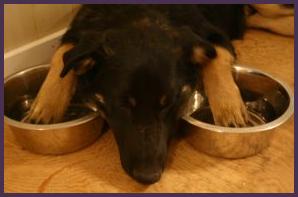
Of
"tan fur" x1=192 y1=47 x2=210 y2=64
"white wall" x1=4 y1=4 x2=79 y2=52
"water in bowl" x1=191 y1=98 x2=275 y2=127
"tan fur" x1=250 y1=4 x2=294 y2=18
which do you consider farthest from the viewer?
"tan fur" x1=250 y1=4 x2=294 y2=18

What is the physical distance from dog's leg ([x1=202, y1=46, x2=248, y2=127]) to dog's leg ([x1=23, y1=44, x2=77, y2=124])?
1.53 feet

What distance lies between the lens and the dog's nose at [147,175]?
127 cm

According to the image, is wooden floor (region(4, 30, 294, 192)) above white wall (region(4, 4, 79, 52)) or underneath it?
underneath

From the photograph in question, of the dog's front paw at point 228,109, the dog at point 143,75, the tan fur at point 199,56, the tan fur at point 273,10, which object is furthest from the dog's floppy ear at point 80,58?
the tan fur at point 273,10

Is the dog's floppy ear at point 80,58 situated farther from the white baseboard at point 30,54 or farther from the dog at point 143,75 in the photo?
the white baseboard at point 30,54

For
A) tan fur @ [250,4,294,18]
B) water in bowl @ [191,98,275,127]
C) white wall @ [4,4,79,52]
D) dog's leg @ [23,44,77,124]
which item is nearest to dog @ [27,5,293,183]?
dog's leg @ [23,44,77,124]

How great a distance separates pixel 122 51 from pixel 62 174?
1.60ft

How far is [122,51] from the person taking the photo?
130 centimetres

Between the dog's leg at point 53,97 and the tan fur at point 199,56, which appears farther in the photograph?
the dog's leg at point 53,97

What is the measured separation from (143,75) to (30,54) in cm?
90

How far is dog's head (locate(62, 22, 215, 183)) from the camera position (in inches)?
48.9

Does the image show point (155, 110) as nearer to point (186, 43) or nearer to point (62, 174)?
point (186, 43)

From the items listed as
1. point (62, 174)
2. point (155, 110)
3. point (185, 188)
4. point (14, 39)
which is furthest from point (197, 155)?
point (14, 39)

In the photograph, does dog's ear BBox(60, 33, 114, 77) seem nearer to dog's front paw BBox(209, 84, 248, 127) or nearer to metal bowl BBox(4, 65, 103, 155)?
metal bowl BBox(4, 65, 103, 155)
